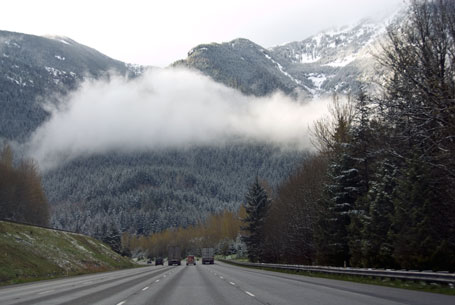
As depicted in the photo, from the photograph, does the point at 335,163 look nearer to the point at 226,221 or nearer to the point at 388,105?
the point at 388,105

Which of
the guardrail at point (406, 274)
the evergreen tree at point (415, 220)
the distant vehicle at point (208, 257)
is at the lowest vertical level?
the distant vehicle at point (208, 257)

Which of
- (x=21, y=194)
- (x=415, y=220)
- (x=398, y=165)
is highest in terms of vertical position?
(x=21, y=194)

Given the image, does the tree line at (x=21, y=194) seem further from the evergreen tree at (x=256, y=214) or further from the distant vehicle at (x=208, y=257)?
the evergreen tree at (x=256, y=214)

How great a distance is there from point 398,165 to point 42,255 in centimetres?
3481

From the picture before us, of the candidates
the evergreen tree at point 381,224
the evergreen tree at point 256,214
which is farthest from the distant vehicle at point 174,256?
the evergreen tree at point 381,224

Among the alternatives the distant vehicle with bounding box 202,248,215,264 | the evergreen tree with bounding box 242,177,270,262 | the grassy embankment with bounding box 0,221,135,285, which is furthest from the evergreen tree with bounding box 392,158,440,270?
the distant vehicle with bounding box 202,248,215,264

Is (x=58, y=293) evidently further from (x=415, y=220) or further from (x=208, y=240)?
(x=208, y=240)

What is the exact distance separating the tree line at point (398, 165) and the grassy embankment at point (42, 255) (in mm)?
24302

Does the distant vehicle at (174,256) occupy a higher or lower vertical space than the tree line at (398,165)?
lower

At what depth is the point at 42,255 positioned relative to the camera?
46.3 m

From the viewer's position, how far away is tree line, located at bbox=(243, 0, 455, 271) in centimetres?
2108

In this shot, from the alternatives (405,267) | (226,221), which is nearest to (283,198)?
(405,267)

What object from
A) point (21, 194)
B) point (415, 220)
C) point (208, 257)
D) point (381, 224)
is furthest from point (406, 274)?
point (21, 194)

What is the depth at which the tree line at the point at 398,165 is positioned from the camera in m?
21.1
